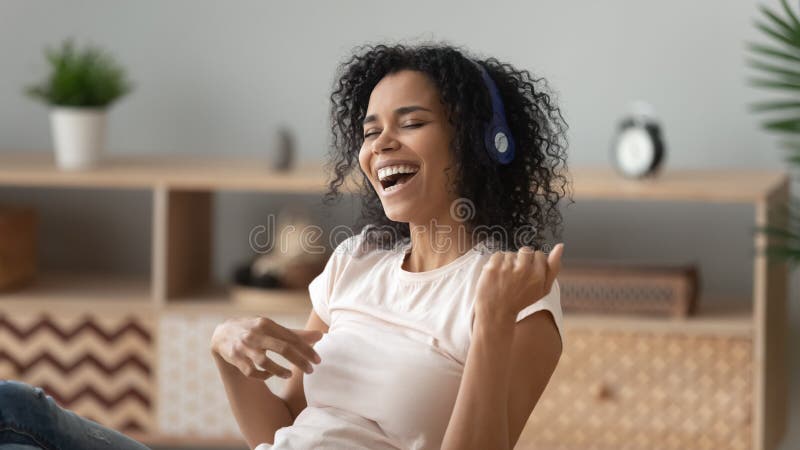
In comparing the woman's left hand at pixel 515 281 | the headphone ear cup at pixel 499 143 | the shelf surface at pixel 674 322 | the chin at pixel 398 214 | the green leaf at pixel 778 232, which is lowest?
the shelf surface at pixel 674 322

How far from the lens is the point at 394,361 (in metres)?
1.43

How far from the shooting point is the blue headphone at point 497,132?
1445 mm

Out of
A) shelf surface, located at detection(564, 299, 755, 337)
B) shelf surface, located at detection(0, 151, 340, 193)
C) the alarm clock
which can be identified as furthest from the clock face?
shelf surface, located at detection(0, 151, 340, 193)

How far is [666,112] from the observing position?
301 centimetres

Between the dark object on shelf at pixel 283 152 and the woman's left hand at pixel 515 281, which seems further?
the dark object on shelf at pixel 283 152

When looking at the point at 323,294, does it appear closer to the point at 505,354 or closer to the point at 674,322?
the point at 505,354

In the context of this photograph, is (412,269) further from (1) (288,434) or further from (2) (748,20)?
(2) (748,20)

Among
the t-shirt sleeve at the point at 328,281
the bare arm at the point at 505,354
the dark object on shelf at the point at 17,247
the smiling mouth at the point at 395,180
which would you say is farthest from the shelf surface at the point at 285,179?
the bare arm at the point at 505,354

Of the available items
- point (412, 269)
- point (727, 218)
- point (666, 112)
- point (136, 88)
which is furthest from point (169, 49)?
point (412, 269)

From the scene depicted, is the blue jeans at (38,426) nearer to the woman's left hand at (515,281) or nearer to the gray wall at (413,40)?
the woman's left hand at (515,281)

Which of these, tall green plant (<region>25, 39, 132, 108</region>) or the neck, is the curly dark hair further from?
tall green plant (<region>25, 39, 132, 108</region>)

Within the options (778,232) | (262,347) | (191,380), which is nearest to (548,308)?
(262,347)

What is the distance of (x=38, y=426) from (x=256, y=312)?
141 centimetres

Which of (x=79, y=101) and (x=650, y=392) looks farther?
(x=79, y=101)
